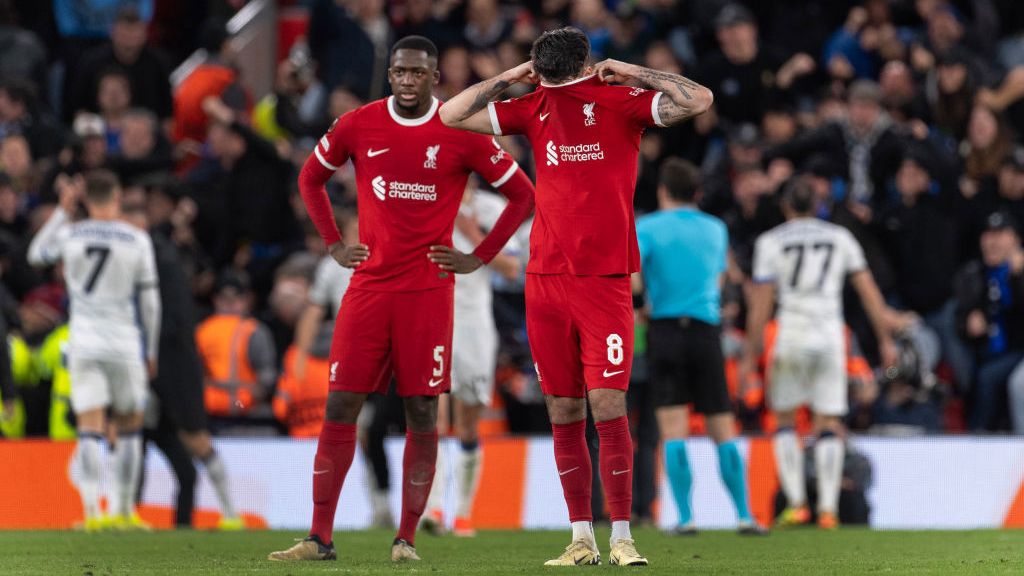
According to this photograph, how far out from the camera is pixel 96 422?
1355 centimetres

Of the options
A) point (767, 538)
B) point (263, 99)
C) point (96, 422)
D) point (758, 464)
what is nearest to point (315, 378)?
point (96, 422)

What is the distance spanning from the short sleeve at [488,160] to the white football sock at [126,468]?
5468mm

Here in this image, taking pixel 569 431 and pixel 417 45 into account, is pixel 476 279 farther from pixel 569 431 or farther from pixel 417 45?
pixel 569 431

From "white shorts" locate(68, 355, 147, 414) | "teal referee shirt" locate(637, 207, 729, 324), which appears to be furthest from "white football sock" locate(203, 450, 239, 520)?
"teal referee shirt" locate(637, 207, 729, 324)

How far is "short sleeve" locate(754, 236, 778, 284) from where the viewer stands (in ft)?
46.4

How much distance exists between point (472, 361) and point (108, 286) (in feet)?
9.57

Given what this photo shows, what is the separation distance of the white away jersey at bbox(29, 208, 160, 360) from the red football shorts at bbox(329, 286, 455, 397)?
4475mm

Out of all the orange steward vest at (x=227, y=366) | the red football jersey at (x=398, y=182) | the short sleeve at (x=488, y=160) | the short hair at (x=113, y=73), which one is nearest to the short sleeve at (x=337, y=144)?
the red football jersey at (x=398, y=182)

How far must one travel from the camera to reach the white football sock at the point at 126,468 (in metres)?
14.0

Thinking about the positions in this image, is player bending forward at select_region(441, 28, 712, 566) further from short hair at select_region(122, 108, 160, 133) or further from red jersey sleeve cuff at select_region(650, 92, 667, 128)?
short hair at select_region(122, 108, 160, 133)

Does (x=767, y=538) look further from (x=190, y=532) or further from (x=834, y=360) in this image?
(x=190, y=532)

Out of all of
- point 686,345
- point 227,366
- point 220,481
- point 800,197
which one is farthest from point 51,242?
point 800,197

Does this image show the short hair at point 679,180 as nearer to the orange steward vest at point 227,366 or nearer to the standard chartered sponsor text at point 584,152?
the standard chartered sponsor text at point 584,152

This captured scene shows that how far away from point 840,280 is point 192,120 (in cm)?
874
